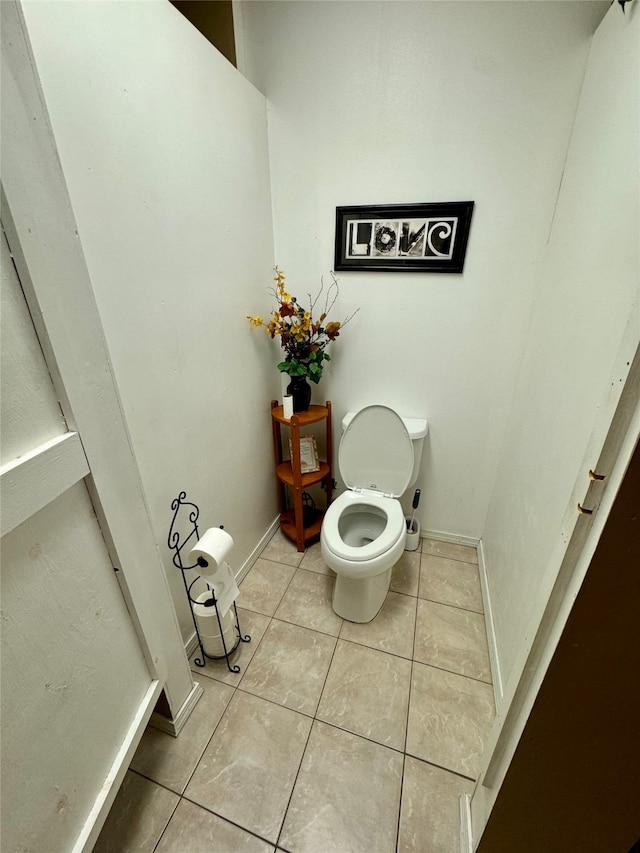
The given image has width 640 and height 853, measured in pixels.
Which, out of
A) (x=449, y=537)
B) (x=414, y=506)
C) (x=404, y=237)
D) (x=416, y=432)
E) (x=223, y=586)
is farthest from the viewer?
(x=449, y=537)

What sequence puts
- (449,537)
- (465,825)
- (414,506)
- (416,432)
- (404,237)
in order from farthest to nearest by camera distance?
(449,537)
(414,506)
(416,432)
(404,237)
(465,825)

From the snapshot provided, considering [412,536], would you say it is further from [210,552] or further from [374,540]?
[210,552]

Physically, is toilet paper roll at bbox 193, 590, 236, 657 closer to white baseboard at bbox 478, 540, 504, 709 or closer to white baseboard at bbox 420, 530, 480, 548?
white baseboard at bbox 478, 540, 504, 709

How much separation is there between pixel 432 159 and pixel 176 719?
7.21 ft

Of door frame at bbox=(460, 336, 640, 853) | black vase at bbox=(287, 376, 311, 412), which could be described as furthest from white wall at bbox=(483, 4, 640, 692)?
black vase at bbox=(287, 376, 311, 412)

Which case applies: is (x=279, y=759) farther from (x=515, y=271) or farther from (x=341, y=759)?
(x=515, y=271)

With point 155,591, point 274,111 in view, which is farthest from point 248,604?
point 274,111

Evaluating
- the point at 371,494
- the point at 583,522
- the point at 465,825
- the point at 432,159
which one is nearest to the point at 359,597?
the point at 371,494

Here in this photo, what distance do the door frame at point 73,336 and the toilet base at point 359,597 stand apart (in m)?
0.73

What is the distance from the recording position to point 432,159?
1.35 metres

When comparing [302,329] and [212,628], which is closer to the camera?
[212,628]

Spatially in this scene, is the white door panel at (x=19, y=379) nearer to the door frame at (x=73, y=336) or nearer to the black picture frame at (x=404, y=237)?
the door frame at (x=73, y=336)

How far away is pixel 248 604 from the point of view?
62.1 inches

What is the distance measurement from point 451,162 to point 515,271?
A: 0.49 metres
